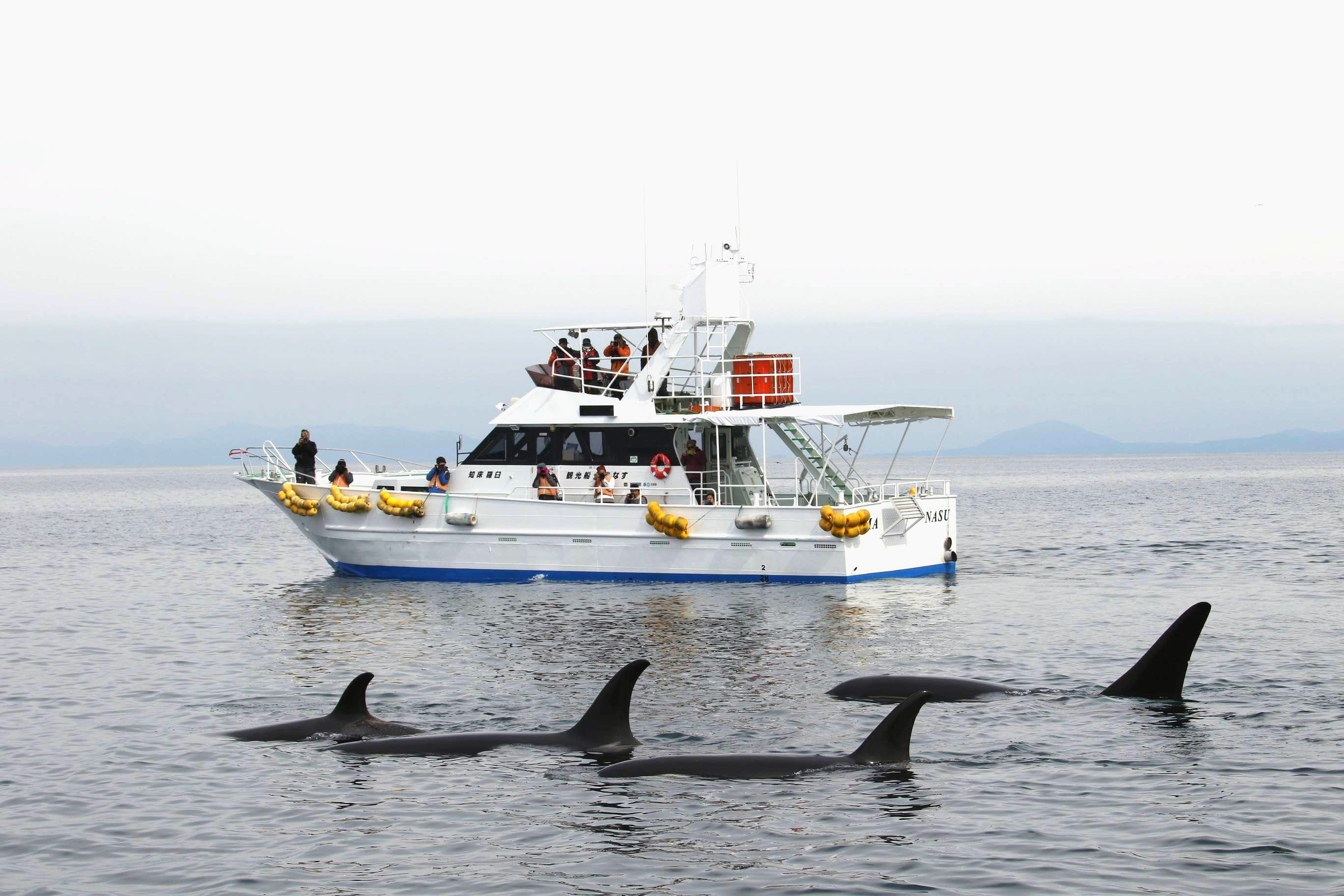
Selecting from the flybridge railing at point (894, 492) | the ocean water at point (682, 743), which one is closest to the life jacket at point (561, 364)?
the ocean water at point (682, 743)

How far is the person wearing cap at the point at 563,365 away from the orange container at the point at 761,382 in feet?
12.2

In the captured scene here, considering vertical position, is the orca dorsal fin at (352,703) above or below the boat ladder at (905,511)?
below

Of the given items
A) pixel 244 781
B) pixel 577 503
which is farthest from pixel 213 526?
pixel 244 781

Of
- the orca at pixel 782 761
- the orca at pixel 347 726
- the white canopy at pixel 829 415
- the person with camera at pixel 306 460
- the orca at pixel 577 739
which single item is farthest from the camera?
the person with camera at pixel 306 460

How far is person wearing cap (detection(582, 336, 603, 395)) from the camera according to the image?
3039 cm

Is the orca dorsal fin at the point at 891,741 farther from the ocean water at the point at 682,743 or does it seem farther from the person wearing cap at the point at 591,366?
the person wearing cap at the point at 591,366

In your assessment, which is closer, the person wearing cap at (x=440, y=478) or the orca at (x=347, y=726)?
the orca at (x=347, y=726)

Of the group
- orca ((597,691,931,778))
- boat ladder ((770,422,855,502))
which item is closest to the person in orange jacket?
boat ladder ((770,422,855,502))

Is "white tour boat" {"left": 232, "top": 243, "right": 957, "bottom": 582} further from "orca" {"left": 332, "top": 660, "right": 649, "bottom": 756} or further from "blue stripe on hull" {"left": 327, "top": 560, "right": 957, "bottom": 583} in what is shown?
"orca" {"left": 332, "top": 660, "right": 649, "bottom": 756}

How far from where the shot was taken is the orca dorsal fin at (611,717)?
14.1 m

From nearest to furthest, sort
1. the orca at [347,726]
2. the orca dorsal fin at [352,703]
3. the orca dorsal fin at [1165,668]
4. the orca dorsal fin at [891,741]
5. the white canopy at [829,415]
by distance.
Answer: the orca dorsal fin at [891,741] < the orca at [347,726] < the orca dorsal fin at [352,703] < the orca dorsal fin at [1165,668] < the white canopy at [829,415]

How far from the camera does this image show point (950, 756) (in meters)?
13.9

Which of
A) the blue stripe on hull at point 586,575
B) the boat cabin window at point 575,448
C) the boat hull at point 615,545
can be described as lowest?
the blue stripe on hull at point 586,575

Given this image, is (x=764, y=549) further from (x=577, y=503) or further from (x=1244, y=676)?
(x=1244, y=676)
